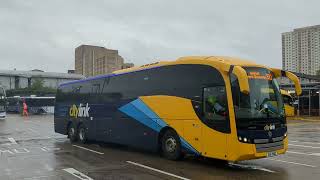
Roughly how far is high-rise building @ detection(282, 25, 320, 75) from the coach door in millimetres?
79223

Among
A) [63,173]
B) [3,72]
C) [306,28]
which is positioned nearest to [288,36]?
[306,28]

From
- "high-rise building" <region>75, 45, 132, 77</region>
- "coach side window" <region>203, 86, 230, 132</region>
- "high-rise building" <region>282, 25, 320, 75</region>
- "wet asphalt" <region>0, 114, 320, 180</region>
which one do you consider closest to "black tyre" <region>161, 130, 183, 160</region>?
"wet asphalt" <region>0, 114, 320, 180</region>

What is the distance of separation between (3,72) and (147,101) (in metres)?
112

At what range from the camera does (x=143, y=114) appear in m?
15.9

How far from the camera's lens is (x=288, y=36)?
9512cm

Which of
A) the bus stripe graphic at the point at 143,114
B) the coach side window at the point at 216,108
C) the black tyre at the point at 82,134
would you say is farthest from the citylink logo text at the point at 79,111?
the coach side window at the point at 216,108

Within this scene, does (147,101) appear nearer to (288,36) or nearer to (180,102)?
(180,102)

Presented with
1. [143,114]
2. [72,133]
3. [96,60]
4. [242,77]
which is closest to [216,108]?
[242,77]

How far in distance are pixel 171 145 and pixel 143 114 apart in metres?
2.00

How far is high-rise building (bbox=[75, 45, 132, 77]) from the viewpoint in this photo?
7044 centimetres

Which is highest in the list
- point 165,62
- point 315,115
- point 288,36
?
point 288,36

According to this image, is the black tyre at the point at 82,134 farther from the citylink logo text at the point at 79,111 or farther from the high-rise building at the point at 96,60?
the high-rise building at the point at 96,60

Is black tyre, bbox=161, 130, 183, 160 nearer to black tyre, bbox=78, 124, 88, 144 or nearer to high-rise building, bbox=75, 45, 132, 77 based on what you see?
black tyre, bbox=78, 124, 88, 144

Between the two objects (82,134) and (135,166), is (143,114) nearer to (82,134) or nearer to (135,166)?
(135,166)
